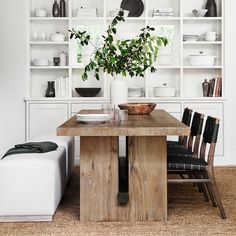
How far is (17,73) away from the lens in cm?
561

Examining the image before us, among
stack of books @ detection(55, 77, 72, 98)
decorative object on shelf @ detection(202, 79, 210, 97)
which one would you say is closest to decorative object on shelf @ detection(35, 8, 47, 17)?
stack of books @ detection(55, 77, 72, 98)

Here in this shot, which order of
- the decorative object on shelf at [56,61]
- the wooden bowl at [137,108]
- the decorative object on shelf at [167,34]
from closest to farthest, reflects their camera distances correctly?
the wooden bowl at [137,108] → the decorative object on shelf at [56,61] → the decorative object on shelf at [167,34]

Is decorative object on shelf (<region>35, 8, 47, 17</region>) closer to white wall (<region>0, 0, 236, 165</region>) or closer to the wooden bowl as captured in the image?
white wall (<region>0, 0, 236, 165</region>)

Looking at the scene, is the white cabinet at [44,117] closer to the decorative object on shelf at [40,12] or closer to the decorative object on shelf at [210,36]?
the decorative object on shelf at [40,12]

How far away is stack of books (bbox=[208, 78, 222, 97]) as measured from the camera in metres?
5.59

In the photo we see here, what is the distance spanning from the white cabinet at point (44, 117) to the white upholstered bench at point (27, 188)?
8.29 feet

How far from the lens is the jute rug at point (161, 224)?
286cm

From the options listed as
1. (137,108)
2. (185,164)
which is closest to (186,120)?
(137,108)

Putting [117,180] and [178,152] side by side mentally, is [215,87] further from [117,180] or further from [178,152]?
[117,180]

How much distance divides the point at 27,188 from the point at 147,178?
867 millimetres

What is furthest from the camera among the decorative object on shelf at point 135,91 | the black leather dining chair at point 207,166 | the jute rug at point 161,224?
the decorative object on shelf at point 135,91

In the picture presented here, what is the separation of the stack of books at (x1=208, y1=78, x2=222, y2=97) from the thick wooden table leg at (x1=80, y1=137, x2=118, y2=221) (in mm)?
2912

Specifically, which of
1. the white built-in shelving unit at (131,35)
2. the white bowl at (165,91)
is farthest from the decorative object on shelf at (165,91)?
the white built-in shelving unit at (131,35)

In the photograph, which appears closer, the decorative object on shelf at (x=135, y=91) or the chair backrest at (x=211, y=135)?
the chair backrest at (x=211, y=135)
